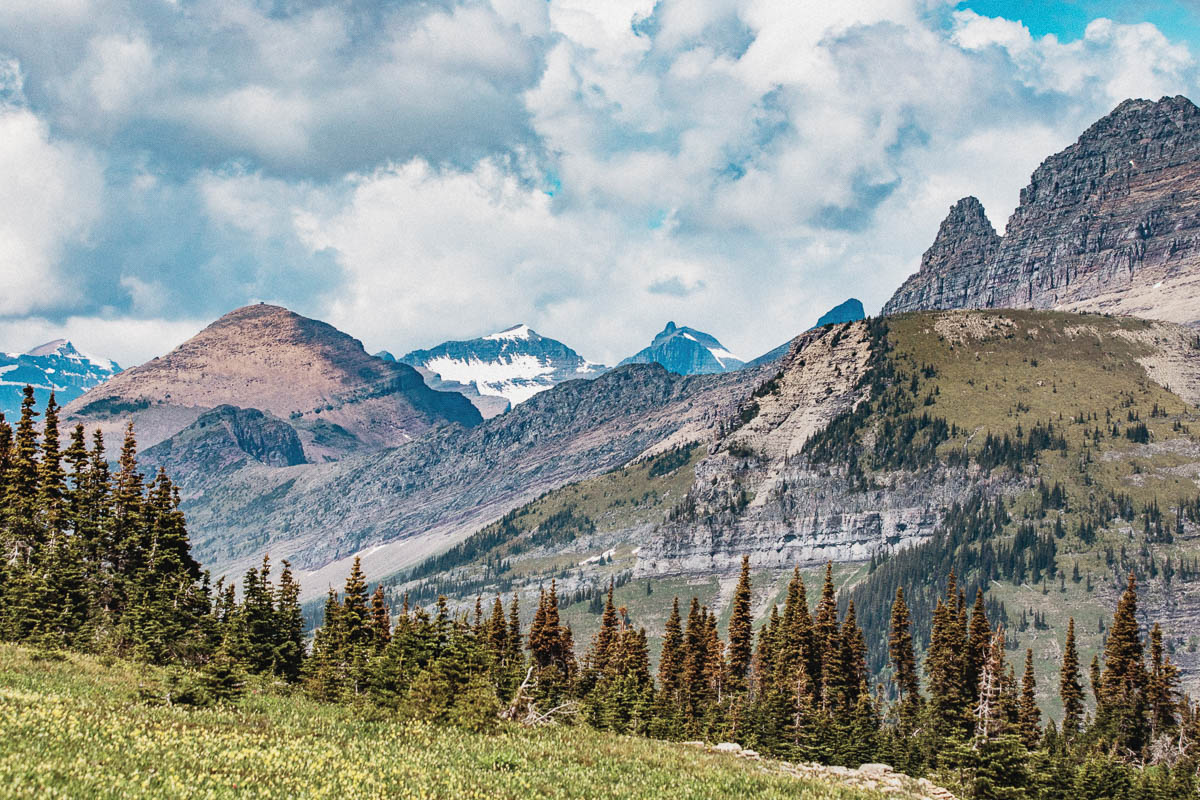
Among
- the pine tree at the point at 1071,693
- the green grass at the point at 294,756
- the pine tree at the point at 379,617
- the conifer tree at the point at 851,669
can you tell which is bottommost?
the pine tree at the point at 1071,693

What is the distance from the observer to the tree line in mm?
56694

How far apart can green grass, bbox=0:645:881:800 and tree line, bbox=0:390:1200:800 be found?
4.09 metres

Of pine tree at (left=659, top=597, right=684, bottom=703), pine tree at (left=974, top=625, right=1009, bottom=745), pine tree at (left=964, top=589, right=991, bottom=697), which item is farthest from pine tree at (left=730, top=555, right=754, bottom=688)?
pine tree at (left=974, top=625, right=1009, bottom=745)

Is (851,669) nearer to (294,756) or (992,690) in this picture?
(992,690)

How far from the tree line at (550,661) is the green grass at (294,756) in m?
4.09

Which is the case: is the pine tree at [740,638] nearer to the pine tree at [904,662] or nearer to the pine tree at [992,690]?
the pine tree at [904,662]

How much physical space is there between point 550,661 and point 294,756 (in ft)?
328

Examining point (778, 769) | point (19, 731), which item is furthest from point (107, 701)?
point (778, 769)

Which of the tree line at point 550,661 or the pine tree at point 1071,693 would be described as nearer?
the tree line at point 550,661

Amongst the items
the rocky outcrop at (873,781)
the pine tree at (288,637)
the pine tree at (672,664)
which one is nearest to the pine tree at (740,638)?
the pine tree at (672,664)

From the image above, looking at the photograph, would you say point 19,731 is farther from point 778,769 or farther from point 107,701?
point 778,769

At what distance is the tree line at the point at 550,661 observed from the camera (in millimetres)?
56694

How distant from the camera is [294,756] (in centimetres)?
2516

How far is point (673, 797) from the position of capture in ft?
89.5
